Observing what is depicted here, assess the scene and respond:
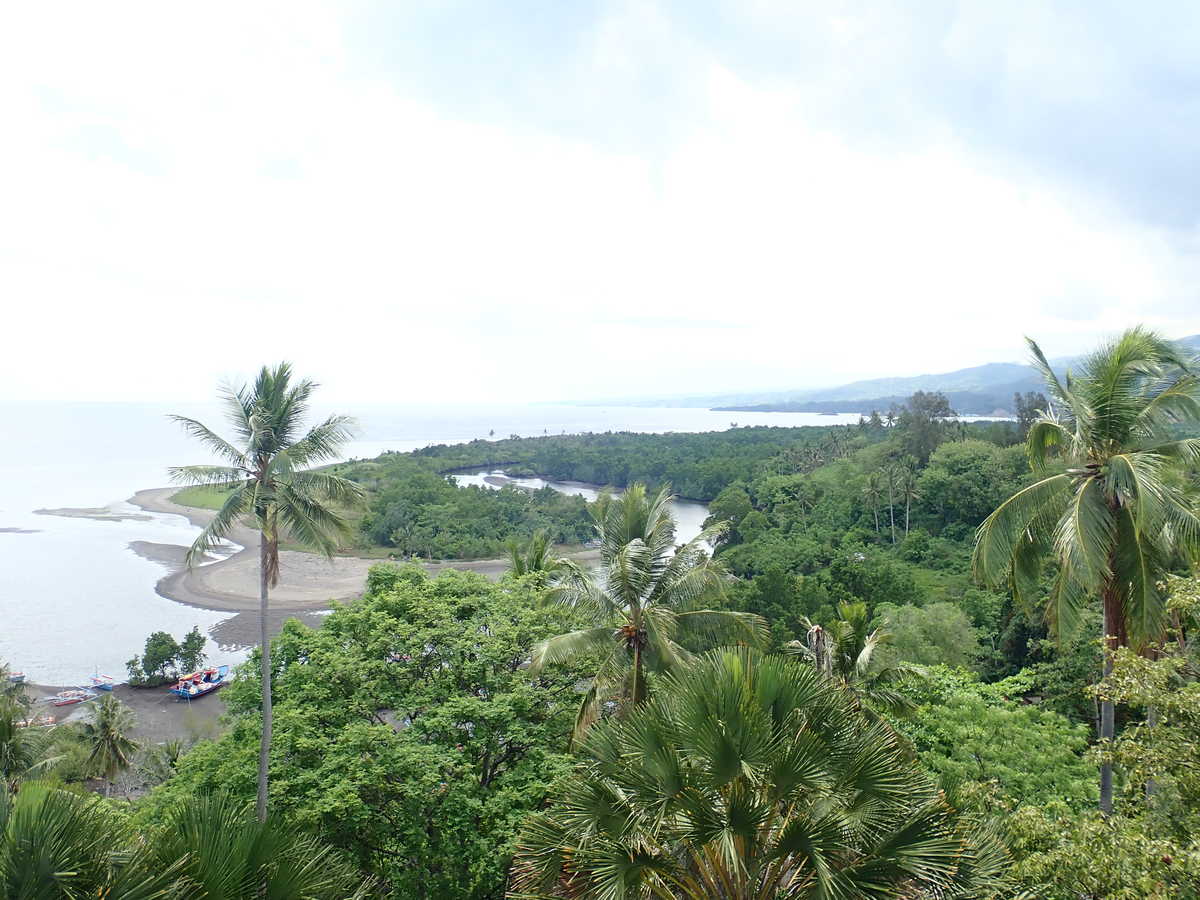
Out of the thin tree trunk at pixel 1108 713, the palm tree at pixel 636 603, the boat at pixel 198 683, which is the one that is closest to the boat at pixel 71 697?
the boat at pixel 198 683

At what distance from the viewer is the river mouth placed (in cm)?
8900

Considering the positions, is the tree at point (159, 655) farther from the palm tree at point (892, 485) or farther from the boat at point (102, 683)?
the palm tree at point (892, 485)

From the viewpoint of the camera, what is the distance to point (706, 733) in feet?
17.3

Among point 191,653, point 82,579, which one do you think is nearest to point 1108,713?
point 191,653

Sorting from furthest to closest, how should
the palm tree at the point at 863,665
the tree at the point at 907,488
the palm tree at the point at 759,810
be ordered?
1. the tree at the point at 907,488
2. the palm tree at the point at 863,665
3. the palm tree at the point at 759,810

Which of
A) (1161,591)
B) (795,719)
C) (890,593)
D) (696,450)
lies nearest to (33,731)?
(795,719)

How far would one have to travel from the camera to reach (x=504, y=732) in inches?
467

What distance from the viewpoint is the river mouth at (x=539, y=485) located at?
89.0 m

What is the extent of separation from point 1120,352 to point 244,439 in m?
15.6

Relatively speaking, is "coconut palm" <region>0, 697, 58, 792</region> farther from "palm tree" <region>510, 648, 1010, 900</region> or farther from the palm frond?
"palm tree" <region>510, 648, 1010, 900</region>

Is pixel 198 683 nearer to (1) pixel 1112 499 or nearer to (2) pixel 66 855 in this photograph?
(2) pixel 66 855

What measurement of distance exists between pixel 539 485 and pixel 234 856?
368 ft

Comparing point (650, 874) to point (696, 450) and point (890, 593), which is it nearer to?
point (890, 593)

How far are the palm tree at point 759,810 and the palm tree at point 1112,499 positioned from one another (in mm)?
4076
